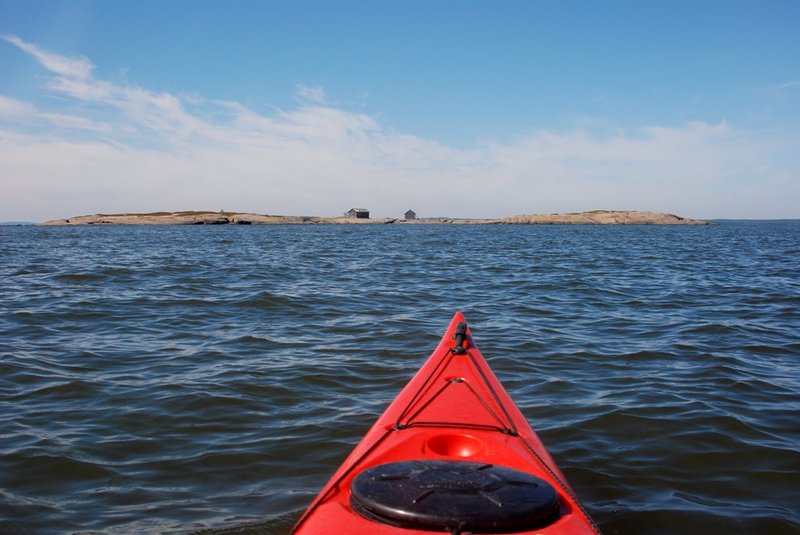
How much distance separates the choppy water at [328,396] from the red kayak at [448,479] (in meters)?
0.95

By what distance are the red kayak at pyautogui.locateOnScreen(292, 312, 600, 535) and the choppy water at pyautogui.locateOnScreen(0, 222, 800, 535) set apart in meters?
0.95

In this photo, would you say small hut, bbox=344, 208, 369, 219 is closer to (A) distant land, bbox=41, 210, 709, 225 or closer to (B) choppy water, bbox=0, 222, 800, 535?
(A) distant land, bbox=41, 210, 709, 225

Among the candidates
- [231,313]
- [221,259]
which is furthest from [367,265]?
[231,313]

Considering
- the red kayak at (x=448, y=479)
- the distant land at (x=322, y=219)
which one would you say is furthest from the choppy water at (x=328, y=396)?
the distant land at (x=322, y=219)

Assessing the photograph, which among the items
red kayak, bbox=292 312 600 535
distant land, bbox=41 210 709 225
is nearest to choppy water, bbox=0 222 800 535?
red kayak, bbox=292 312 600 535

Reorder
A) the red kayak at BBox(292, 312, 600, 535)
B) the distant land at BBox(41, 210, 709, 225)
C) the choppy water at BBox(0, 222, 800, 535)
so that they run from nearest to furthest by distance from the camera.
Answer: the red kayak at BBox(292, 312, 600, 535) → the choppy water at BBox(0, 222, 800, 535) → the distant land at BBox(41, 210, 709, 225)

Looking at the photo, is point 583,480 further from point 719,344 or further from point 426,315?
point 426,315

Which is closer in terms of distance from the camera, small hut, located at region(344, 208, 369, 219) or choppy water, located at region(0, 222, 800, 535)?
choppy water, located at region(0, 222, 800, 535)

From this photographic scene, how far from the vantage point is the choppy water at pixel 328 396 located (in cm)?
448

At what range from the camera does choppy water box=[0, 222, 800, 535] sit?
4.48 m

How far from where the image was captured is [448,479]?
10.3 ft

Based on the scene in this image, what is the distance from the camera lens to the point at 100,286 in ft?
49.9

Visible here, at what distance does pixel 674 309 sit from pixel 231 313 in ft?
29.5

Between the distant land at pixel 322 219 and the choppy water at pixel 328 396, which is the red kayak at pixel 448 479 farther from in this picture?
the distant land at pixel 322 219
